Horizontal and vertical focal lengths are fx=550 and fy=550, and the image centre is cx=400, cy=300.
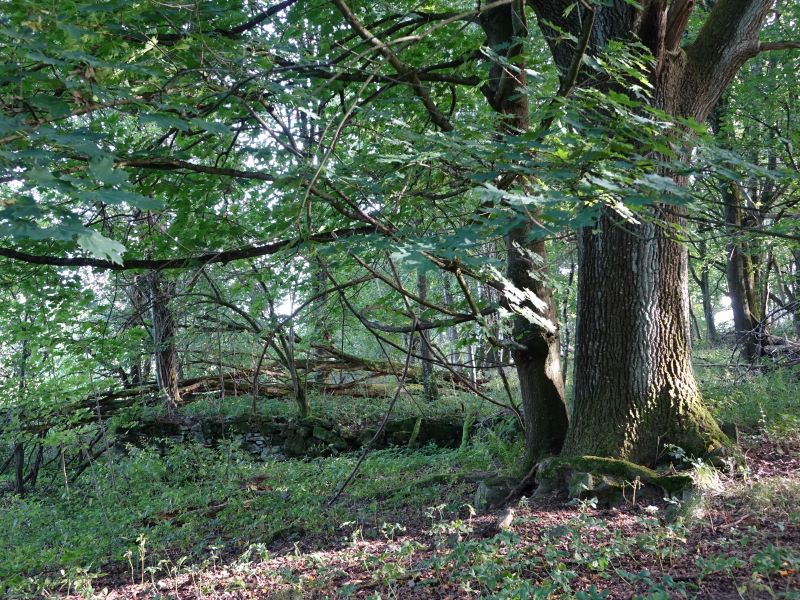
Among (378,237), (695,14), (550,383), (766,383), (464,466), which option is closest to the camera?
(378,237)

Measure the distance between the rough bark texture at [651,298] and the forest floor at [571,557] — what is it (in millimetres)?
520

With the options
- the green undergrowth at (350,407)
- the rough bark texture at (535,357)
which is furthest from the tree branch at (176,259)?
the green undergrowth at (350,407)

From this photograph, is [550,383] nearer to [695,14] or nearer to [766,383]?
[766,383]

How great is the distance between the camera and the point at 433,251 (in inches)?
97.7

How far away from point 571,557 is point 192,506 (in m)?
5.04

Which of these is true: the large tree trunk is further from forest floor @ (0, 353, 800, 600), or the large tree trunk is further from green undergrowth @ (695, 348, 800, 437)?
green undergrowth @ (695, 348, 800, 437)

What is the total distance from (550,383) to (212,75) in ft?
13.0

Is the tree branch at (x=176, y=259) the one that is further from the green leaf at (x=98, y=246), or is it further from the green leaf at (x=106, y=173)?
the green leaf at (x=98, y=246)

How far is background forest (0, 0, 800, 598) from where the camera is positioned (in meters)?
2.66

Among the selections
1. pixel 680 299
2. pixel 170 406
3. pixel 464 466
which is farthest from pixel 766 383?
pixel 170 406

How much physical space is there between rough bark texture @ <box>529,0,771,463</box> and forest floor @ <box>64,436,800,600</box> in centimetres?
52

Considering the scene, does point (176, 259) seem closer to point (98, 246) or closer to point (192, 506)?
point (98, 246)

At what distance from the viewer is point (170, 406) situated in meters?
10.5

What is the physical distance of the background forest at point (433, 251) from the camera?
2.66m
